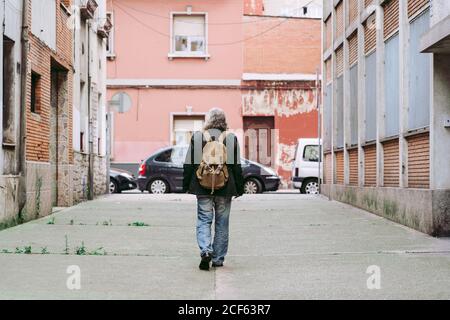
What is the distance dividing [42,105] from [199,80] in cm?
1805

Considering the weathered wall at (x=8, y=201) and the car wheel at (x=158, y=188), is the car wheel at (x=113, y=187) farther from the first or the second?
the weathered wall at (x=8, y=201)

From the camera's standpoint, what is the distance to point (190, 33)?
34.4m

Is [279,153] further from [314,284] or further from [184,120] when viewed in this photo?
[314,284]

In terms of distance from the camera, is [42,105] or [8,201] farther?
[42,105]

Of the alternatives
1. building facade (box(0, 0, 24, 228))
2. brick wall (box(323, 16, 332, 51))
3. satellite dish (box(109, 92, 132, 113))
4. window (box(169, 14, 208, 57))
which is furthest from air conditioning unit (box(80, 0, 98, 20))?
window (box(169, 14, 208, 57))

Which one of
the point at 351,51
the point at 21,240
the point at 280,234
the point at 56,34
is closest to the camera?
the point at 21,240

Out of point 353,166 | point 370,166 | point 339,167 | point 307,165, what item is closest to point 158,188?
point 307,165

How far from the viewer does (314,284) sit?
786 cm

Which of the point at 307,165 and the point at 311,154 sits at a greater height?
the point at 311,154

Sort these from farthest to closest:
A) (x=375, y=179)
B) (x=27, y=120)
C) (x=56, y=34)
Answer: (x=56, y=34) < (x=375, y=179) < (x=27, y=120)

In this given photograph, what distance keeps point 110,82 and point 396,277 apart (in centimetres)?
2670

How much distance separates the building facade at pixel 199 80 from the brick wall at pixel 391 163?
18.7 meters

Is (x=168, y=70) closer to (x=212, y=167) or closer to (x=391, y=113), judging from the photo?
(x=391, y=113)

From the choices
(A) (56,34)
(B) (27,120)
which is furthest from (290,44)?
(B) (27,120)
